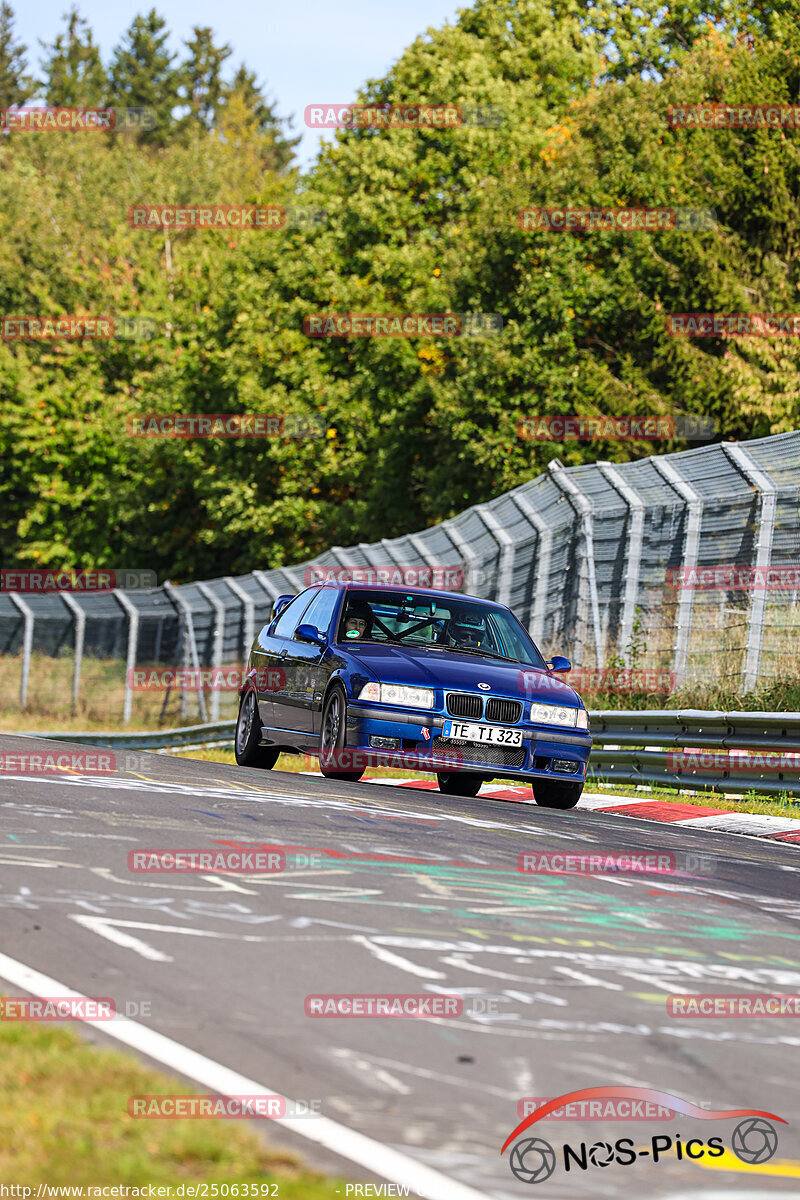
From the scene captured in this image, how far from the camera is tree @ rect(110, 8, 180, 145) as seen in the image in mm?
105500

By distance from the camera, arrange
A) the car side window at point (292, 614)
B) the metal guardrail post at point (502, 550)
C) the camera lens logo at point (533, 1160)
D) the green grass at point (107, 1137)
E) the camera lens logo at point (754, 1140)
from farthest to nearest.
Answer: the metal guardrail post at point (502, 550)
the car side window at point (292, 614)
the camera lens logo at point (754, 1140)
the camera lens logo at point (533, 1160)
the green grass at point (107, 1137)

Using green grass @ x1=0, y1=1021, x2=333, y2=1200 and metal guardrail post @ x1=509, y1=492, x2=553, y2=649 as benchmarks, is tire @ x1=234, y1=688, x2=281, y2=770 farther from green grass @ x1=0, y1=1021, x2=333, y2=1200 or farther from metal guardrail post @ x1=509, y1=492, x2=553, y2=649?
green grass @ x1=0, y1=1021, x2=333, y2=1200

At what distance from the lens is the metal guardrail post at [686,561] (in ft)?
54.3

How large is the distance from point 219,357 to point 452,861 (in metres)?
39.5

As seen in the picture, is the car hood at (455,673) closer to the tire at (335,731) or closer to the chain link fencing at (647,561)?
the tire at (335,731)

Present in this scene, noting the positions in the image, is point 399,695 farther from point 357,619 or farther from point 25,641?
point 25,641

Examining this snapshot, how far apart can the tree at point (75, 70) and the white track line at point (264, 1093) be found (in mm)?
104468

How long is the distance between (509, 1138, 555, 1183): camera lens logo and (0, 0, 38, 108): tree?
112 metres

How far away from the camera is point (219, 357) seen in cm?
4625

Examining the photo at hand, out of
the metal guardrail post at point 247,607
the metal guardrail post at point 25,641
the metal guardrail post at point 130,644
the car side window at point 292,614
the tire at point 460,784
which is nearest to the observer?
the tire at point 460,784

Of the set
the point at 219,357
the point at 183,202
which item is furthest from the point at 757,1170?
the point at 183,202

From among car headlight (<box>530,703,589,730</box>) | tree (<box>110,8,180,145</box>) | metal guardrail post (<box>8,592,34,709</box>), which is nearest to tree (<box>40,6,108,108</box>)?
tree (<box>110,8,180,145</box>)

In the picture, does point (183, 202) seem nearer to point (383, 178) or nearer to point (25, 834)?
point (383, 178)

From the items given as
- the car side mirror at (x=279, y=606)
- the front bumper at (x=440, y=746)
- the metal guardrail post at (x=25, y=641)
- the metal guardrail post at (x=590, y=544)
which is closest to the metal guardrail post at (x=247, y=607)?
the metal guardrail post at (x=25, y=641)
